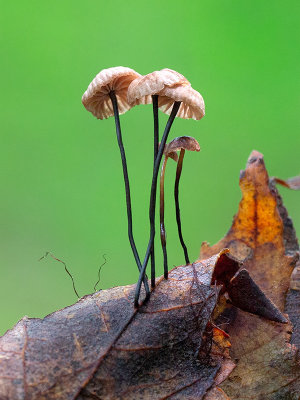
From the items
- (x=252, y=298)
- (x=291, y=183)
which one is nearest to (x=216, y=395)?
(x=252, y=298)

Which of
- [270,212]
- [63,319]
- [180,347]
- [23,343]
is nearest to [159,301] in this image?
[180,347]

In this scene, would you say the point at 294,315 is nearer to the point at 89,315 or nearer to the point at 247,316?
the point at 247,316

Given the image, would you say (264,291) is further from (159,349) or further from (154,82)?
(154,82)

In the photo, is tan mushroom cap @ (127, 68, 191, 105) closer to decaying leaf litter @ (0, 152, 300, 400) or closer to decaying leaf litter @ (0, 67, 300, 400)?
decaying leaf litter @ (0, 67, 300, 400)

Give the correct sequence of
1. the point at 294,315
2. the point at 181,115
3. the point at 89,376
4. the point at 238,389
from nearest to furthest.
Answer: the point at 89,376
the point at 238,389
the point at 294,315
the point at 181,115

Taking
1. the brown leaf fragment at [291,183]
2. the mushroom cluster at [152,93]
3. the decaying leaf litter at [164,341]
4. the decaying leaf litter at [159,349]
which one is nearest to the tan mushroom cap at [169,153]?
the mushroom cluster at [152,93]

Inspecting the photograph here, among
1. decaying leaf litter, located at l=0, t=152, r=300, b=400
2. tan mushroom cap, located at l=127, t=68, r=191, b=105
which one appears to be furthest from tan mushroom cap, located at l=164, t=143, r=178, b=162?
decaying leaf litter, located at l=0, t=152, r=300, b=400
